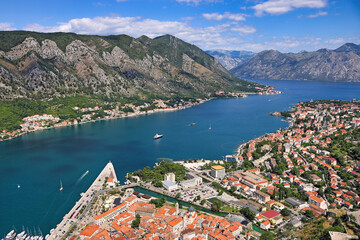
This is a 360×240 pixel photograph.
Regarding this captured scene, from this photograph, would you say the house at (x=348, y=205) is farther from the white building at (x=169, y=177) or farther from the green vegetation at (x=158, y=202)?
the white building at (x=169, y=177)

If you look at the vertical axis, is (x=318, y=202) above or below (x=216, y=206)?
above

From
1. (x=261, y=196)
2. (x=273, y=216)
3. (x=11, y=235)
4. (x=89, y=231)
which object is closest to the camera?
(x=89, y=231)

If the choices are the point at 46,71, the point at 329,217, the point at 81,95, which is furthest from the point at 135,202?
the point at 46,71

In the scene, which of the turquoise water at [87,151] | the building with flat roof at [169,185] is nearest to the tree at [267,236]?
the building with flat roof at [169,185]

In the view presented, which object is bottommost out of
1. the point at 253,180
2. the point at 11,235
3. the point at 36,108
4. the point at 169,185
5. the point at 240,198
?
the point at 11,235

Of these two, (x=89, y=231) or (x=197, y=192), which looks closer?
(x=89, y=231)

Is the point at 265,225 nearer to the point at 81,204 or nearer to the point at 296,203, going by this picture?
the point at 296,203

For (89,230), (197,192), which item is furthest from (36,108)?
(89,230)
